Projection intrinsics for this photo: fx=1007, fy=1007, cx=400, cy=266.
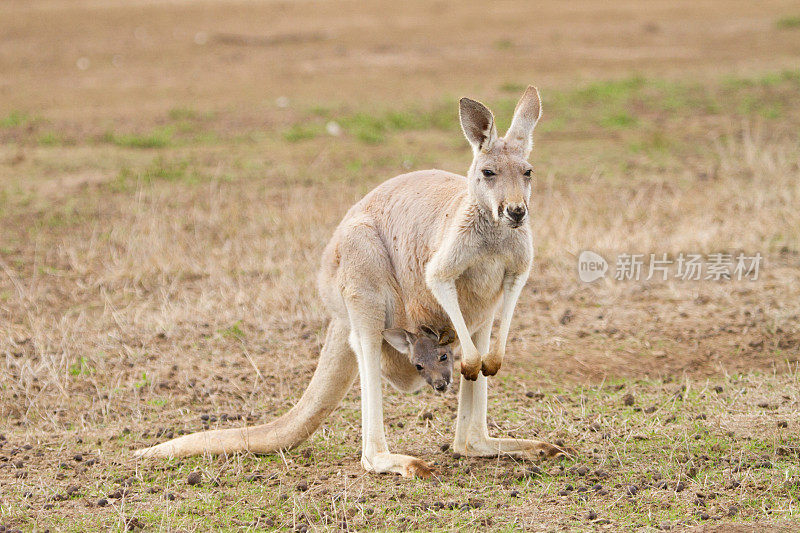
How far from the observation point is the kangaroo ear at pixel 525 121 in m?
4.20

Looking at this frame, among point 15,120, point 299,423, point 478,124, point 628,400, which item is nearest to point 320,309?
point 299,423

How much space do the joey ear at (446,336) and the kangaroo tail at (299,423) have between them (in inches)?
17.1

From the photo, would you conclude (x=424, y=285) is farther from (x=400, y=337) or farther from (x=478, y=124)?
(x=478, y=124)

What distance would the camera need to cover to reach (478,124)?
4203 millimetres

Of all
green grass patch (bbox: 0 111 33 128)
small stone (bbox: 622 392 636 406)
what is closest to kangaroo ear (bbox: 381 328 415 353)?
small stone (bbox: 622 392 636 406)

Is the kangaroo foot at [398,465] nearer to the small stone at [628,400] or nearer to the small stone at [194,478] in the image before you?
the small stone at [194,478]

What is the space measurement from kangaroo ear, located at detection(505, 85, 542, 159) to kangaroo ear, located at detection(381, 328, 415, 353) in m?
0.93

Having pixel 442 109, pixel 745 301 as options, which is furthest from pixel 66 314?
pixel 442 109

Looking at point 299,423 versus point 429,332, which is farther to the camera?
point 299,423

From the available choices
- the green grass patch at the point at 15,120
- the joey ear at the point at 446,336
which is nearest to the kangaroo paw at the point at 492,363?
the joey ear at the point at 446,336

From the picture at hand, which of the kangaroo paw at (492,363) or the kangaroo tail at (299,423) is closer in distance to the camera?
the kangaroo paw at (492,363)

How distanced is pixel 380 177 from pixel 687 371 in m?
4.97

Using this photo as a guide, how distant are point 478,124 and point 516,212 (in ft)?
1.69

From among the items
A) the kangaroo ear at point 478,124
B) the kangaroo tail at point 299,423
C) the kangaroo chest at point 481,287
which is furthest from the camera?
the kangaroo tail at point 299,423
